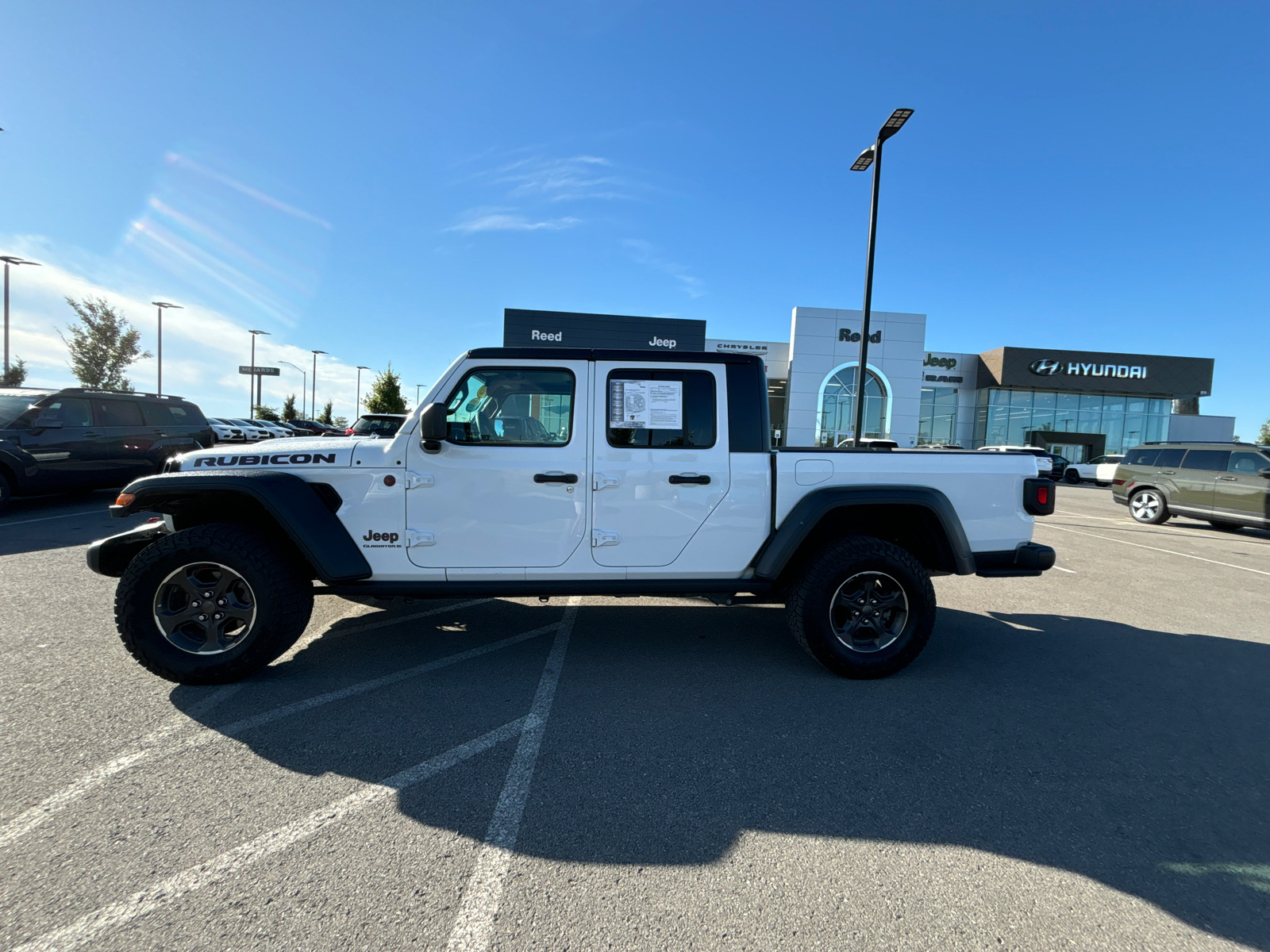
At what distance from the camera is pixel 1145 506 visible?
12555 millimetres

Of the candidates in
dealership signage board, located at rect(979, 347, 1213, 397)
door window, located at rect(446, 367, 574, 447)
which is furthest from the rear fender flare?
dealership signage board, located at rect(979, 347, 1213, 397)

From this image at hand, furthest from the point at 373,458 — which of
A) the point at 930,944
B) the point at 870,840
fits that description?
the point at 930,944

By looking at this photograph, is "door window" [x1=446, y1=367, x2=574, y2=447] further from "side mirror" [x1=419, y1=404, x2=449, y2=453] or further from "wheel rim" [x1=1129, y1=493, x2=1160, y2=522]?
"wheel rim" [x1=1129, y1=493, x2=1160, y2=522]

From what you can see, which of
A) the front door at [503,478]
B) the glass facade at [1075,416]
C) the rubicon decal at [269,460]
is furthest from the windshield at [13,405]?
the glass facade at [1075,416]

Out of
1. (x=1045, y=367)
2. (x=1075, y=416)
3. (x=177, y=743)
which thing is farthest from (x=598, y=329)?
(x=1075, y=416)

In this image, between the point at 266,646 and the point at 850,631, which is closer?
the point at 266,646

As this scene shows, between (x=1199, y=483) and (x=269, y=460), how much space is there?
1546cm

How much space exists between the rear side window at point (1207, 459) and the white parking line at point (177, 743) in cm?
1410

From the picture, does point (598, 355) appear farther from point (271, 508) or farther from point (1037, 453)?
point (1037, 453)

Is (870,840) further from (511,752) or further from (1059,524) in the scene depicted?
(1059,524)

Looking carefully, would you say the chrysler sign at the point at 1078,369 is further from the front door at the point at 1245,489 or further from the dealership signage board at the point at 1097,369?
the front door at the point at 1245,489

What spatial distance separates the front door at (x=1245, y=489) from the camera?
10531mm

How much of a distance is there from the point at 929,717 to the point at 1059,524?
11.1m

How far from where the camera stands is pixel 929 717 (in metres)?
3.26
